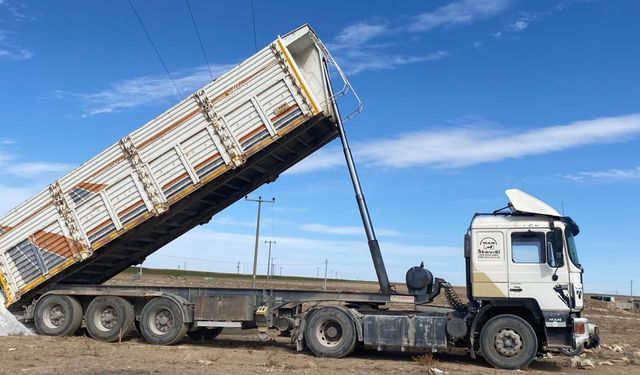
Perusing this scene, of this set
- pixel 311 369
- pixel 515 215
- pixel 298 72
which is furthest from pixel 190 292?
pixel 515 215

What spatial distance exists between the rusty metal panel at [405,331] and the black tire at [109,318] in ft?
17.4

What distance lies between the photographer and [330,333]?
1141 cm

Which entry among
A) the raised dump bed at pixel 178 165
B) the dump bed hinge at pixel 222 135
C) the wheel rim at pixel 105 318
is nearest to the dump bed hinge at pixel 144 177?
the raised dump bed at pixel 178 165

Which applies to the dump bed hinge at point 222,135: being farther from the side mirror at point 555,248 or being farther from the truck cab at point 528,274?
the side mirror at point 555,248

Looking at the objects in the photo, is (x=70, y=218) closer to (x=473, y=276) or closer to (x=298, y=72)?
(x=298, y=72)

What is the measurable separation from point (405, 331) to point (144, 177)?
242 inches

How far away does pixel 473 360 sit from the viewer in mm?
11266

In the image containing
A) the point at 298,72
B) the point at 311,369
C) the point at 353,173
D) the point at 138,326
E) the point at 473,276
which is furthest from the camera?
the point at 138,326

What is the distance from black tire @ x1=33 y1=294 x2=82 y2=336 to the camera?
13.1 m

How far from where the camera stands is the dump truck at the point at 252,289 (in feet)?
34.2

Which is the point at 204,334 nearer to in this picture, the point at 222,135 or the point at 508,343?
the point at 222,135

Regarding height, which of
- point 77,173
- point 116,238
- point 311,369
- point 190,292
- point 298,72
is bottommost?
point 311,369

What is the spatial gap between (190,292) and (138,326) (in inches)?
64.2

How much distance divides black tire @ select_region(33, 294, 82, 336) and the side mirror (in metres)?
10.0
